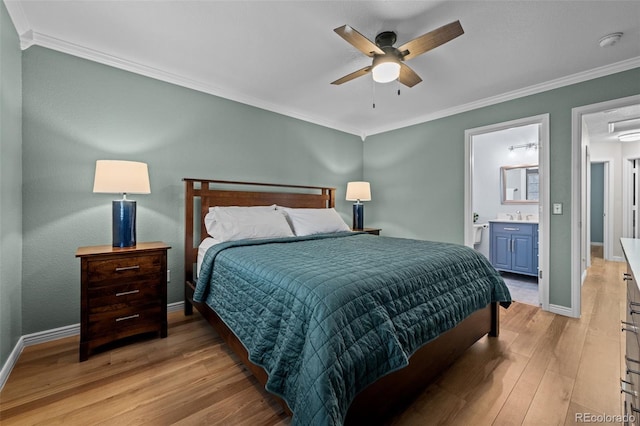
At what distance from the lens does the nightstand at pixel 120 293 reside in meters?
1.93

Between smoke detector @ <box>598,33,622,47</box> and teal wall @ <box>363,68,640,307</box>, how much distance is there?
60 cm

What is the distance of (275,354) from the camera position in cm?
131

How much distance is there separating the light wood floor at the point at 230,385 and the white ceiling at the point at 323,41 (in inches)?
95.3

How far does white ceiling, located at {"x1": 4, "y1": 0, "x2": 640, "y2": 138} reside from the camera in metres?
1.86

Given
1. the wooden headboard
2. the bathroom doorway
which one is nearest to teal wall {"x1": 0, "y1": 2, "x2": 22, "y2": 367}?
the wooden headboard

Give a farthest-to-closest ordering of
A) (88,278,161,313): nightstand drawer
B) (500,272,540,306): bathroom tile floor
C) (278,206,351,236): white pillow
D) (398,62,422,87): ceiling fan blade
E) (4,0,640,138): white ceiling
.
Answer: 1. (500,272,540,306): bathroom tile floor
2. (278,206,351,236): white pillow
3. (398,62,422,87): ceiling fan blade
4. (88,278,161,313): nightstand drawer
5. (4,0,640,138): white ceiling

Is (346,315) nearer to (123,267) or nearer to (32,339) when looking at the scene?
(123,267)

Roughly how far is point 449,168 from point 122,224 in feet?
12.4

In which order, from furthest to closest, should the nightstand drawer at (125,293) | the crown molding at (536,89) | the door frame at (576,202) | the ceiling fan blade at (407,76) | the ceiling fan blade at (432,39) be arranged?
the door frame at (576,202)
the crown molding at (536,89)
the ceiling fan blade at (407,76)
the nightstand drawer at (125,293)
the ceiling fan blade at (432,39)

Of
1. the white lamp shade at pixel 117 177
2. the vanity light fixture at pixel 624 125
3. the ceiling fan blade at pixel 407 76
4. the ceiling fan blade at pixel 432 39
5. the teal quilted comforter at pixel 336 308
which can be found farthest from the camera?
the vanity light fixture at pixel 624 125

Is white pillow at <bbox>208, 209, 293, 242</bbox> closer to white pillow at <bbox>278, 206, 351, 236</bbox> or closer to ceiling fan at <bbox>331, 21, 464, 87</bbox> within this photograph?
white pillow at <bbox>278, 206, 351, 236</bbox>

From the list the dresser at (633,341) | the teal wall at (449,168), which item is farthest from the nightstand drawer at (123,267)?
the teal wall at (449,168)

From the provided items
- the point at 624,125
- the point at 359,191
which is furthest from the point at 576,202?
the point at 624,125

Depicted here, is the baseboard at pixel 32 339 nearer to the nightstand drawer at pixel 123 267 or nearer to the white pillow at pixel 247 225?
the nightstand drawer at pixel 123 267
